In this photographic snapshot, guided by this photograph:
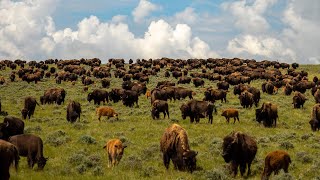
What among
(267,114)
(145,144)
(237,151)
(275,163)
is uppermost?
(267,114)

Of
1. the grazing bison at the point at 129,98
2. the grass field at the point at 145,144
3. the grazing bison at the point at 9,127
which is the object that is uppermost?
the grazing bison at the point at 129,98

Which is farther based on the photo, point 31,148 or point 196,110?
point 196,110

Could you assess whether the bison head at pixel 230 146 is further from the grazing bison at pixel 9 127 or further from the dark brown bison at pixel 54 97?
the dark brown bison at pixel 54 97

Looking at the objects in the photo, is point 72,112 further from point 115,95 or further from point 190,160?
point 190,160

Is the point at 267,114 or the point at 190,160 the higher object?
the point at 267,114

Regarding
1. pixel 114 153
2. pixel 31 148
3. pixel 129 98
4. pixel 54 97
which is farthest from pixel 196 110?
pixel 54 97

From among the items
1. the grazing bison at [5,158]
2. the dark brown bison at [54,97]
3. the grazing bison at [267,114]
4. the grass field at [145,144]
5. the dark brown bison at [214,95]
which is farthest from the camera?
the dark brown bison at [214,95]

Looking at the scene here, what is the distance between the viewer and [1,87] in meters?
68.1

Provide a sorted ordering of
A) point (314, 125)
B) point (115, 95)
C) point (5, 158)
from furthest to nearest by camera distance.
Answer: point (115, 95) < point (314, 125) < point (5, 158)

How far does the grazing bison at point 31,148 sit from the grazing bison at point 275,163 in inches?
373

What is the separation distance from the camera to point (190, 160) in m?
16.6

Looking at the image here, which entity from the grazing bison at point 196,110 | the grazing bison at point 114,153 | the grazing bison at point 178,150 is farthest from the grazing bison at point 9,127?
the grazing bison at point 196,110

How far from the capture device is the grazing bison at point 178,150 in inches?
653

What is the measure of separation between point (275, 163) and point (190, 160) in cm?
358
